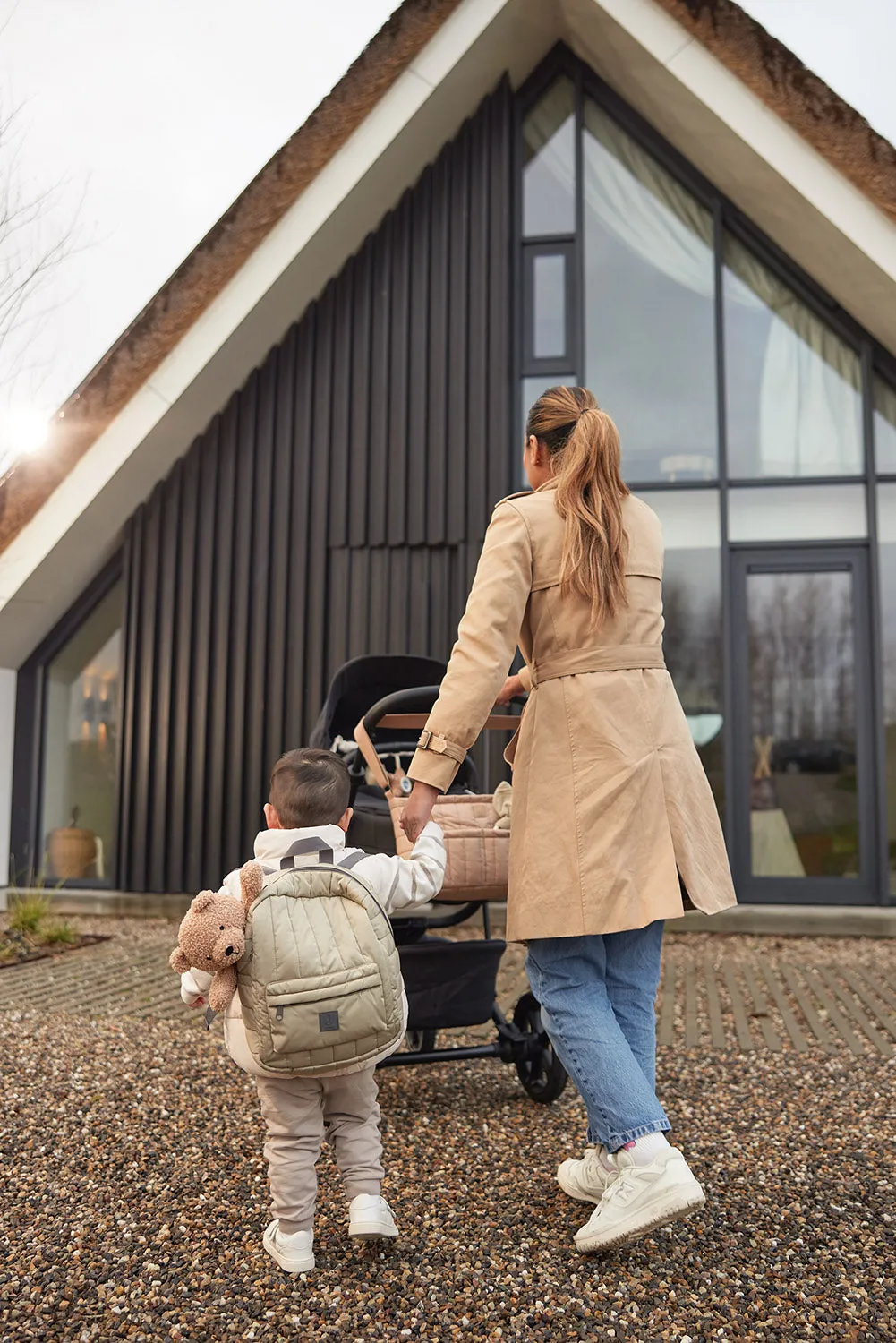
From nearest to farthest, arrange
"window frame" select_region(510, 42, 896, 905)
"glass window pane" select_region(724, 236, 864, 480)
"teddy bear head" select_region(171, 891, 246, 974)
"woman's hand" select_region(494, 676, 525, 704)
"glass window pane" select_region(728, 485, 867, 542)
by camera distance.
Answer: "teddy bear head" select_region(171, 891, 246, 974) < "woman's hand" select_region(494, 676, 525, 704) < "window frame" select_region(510, 42, 896, 905) < "glass window pane" select_region(728, 485, 867, 542) < "glass window pane" select_region(724, 236, 864, 480)

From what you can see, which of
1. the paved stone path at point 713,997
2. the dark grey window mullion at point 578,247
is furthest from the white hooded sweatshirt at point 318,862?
the dark grey window mullion at point 578,247

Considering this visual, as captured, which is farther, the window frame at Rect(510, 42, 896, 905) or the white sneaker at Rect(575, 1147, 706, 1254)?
the window frame at Rect(510, 42, 896, 905)

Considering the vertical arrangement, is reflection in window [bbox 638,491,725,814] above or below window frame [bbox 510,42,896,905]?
below

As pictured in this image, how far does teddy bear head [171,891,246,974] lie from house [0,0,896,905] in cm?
554

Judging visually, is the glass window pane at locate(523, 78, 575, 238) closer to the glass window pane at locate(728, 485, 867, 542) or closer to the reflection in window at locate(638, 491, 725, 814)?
the reflection in window at locate(638, 491, 725, 814)

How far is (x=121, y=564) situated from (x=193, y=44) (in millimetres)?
7715

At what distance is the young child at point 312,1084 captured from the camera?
7.16 ft

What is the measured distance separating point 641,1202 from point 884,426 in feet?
21.9

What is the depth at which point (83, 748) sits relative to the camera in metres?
8.25

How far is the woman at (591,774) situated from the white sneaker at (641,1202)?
10 millimetres

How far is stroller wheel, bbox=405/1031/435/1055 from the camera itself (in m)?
3.50

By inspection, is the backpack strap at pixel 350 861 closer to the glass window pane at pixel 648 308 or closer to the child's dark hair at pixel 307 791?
the child's dark hair at pixel 307 791

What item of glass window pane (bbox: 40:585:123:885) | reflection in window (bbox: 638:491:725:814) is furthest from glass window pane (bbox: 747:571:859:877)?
glass window pane (bbox: 40:585:123:885)

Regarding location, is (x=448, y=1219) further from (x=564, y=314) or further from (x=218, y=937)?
(x=564, y=314)
